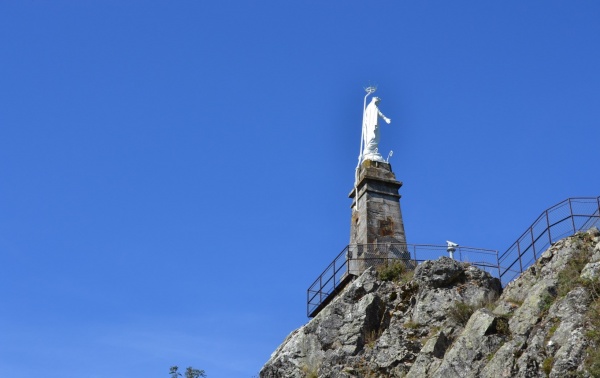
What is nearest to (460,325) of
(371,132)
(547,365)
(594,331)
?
(547,365)

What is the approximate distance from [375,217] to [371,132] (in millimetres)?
4331

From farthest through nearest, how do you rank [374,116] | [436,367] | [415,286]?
[374,116]
[415,286]
[436,367]

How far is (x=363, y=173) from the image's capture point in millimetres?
36969

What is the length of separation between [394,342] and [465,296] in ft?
9.42

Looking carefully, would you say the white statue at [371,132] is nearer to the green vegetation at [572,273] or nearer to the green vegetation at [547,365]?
the green vegetation at [572,273]

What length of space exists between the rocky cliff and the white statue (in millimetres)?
7687

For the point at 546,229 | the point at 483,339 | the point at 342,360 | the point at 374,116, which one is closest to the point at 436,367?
the point at 483,339

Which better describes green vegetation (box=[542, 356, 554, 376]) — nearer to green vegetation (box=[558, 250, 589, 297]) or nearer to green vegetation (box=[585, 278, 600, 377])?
green vegetation (box=[585, 278, 600, 377])

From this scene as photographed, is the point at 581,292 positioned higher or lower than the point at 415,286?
lower

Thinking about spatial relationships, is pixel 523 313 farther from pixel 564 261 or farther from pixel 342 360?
pixel 342 360

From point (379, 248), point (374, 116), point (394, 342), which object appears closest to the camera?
point (394, 342)

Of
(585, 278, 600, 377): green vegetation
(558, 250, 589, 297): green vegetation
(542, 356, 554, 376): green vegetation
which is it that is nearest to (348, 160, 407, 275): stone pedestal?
(558, 250, 589, 297): green vegetation

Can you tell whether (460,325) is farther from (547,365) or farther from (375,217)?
(375,217)

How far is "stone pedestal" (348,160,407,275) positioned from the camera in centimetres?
3472
